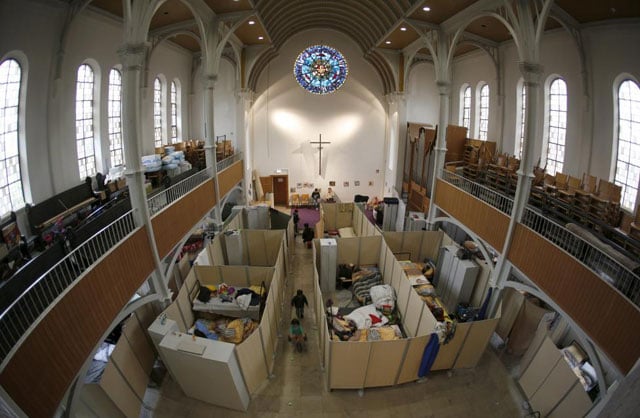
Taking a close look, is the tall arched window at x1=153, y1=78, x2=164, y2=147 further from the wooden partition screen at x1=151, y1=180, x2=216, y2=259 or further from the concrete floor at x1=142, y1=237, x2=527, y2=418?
the concrete floor at x1=142, y1=237, x2=527, y2=418

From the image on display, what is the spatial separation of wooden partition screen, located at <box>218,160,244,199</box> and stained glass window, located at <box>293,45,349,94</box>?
23.6 feet

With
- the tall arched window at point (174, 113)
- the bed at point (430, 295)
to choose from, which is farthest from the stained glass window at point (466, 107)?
the tall arched window at point (174, 113)

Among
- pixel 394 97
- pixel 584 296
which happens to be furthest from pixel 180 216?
pixel 394 97

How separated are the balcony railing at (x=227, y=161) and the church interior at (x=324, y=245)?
178 millimetres

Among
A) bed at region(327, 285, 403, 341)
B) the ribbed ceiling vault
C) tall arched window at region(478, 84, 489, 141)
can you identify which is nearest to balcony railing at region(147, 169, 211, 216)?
bed at region(327, 285, 403, 341)

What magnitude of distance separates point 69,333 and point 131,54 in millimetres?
5198

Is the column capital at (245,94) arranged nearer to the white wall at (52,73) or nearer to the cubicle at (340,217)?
the white wall at (52,73)

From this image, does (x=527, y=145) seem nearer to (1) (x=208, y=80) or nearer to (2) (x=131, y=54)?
(2) (x=131, y=54)

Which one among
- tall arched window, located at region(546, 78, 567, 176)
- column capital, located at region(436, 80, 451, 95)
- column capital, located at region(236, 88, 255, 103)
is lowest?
tall arched window, located at region(546, 78, 567, 176)

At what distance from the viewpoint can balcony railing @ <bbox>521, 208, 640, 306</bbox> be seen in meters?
5.81

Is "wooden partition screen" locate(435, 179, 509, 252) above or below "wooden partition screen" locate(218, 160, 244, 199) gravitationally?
below

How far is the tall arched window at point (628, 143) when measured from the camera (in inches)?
374

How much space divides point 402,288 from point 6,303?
8.57 meters

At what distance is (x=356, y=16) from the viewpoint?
16984 millimetres
